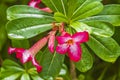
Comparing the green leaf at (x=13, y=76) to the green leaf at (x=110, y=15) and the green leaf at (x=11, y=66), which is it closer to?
the green leaf at (x=11, y=66)

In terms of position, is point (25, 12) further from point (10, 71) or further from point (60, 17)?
point (10, 71)

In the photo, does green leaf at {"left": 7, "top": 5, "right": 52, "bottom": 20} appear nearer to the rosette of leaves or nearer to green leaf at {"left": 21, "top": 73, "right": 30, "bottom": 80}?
the rosette of leaves

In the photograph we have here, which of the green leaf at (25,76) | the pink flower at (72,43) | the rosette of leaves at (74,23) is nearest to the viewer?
the pink flower at (72,43)

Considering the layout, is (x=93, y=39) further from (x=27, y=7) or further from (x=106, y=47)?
(x=27, y=7)

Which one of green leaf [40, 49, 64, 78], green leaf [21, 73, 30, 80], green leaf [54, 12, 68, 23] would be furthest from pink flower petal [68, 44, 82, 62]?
green leaf [21, 73, 30, 80]

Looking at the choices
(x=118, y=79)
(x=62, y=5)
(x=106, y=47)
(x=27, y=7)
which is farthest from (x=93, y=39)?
(x=118, y=79)

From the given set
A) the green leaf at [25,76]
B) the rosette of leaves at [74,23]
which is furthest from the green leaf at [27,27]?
the green leaf at [25,76]

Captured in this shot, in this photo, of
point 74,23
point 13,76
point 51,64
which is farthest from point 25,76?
point 74,23
